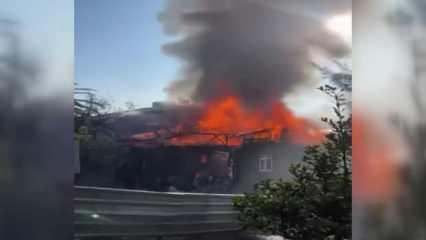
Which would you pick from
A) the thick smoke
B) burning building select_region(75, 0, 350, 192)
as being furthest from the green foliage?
the thick smoke

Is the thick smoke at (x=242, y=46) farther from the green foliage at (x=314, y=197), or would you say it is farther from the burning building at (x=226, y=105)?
the green foliage at (x=314, y=197)

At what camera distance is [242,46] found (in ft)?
7.87

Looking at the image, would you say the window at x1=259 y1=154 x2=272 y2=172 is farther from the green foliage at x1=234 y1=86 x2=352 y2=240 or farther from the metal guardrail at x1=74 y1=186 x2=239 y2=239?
the metal guardrail at x1=74 y1=186 x2=239 y2=239

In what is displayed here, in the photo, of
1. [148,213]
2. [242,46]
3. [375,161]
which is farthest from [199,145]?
[375,161]

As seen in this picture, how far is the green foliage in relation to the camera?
2.33 meters

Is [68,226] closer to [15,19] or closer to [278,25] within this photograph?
[15,19]

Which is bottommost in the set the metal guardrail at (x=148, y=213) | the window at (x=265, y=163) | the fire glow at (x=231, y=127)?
the metal guardrail at (x=148, y=213)

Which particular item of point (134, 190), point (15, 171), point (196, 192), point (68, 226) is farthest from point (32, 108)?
point (196, 192)

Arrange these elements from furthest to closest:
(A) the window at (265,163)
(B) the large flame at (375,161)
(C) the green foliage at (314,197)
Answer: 1. (A) the window at (265,163)
2. (C) the green foliage at (314,197)
3. (B) the large flame at (375,161)

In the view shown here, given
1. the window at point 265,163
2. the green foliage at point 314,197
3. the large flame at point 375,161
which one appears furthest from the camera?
the window at point 265,163

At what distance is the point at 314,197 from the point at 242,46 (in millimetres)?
839

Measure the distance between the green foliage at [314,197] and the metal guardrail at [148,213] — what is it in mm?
125

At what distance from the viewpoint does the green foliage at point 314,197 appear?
2.33 m

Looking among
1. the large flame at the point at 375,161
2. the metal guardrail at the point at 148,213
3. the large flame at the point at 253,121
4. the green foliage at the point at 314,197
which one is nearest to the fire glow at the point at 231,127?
the large flame at the point at 253,121
